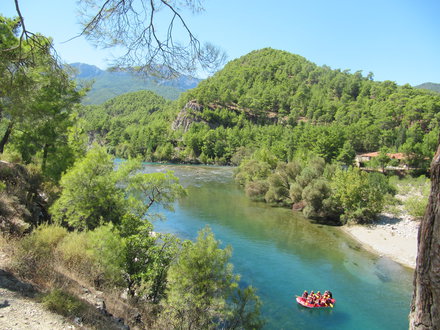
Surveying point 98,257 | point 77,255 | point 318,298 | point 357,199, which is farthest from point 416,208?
point 77,255

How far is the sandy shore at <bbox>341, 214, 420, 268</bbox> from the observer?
24.5 meters

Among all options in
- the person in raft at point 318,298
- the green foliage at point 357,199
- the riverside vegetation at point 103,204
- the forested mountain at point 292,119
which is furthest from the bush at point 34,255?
the forested mountain at point 292,119

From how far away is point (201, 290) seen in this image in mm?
11453

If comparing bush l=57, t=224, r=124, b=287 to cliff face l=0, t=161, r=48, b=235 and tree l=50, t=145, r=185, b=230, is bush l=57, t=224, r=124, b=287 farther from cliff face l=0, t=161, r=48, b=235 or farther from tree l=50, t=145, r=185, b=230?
tree l=50, t=145, r=185, b=230

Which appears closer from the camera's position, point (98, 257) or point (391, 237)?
point (98, 257)

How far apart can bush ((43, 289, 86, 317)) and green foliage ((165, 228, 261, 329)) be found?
3.80 metres

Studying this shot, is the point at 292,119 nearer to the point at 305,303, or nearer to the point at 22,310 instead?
the point at 305,303

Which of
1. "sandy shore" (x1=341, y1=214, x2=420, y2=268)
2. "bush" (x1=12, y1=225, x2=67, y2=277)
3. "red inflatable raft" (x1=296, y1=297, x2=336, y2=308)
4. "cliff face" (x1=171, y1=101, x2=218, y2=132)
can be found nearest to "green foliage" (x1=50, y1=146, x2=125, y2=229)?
"bush" (x1=12, y1=225, x2=67, y2=277)

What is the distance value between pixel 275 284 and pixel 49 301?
14.6m

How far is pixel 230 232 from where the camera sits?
1113 inches

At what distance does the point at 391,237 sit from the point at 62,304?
2892cm

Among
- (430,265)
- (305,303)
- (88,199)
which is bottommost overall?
(305,303)

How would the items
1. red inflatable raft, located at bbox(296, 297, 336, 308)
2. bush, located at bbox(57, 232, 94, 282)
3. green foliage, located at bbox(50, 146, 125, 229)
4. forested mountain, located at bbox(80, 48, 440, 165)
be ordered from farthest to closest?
forested mountain, located at bbox(80, 48, 440, 165), green foliage, located at bbox(50, 146, 125, 229), red inflatable raft, located at bbox(296, 297, 336, 308), bush, located at bbox(57, 232, 94, 282)

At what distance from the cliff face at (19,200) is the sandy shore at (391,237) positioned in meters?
25.9
